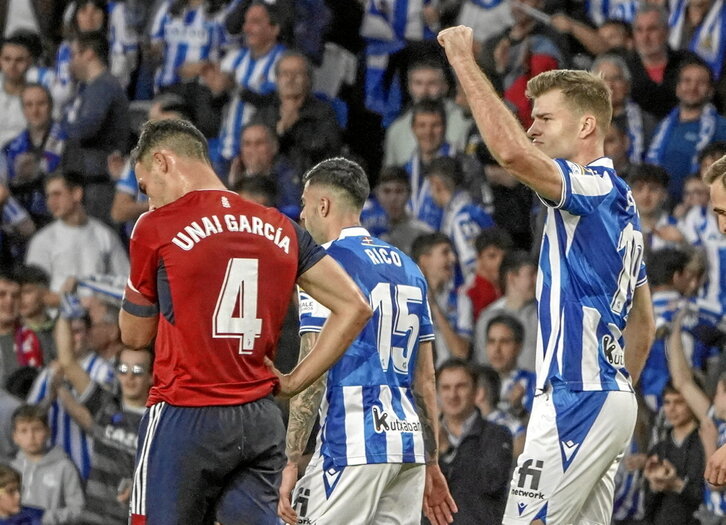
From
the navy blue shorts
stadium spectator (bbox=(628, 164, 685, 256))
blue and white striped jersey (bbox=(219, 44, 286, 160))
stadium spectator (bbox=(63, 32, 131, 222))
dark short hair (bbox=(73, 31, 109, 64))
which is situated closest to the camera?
the navy blue shorts

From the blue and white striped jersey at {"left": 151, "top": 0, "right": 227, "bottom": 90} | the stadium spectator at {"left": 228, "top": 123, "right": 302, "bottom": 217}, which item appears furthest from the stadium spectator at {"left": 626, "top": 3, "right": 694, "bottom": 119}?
the blue and white striped jersey at {"left": 151, "top": 0, "right": 227, "bottom": 90}

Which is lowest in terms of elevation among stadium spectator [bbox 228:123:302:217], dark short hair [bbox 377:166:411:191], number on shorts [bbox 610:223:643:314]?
number on shorts [bbox 610:223:643:314]

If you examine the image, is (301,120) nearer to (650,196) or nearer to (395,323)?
(650,196)

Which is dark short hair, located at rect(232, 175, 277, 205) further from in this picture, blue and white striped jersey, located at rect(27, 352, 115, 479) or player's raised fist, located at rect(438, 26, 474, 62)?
player's raised fist, located at rect(438, 26, 474, 62)

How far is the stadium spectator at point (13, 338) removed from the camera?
1143 cm

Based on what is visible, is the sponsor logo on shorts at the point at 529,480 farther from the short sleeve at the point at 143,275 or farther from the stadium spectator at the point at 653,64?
the stadium spectator at the point at 653,64

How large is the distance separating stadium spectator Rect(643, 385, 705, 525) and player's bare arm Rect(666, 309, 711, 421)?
0.05 meters

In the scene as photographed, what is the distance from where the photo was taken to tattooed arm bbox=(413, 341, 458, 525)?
6484mm

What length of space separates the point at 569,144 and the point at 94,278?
7.06m

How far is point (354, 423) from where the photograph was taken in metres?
6.10

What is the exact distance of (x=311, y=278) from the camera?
5328mm

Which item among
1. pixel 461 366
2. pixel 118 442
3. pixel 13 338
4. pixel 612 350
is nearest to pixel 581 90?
pixel 612 350

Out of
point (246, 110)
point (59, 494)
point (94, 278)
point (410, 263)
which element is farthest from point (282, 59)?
point (410, 263)

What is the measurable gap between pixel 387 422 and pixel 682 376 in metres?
3.47
